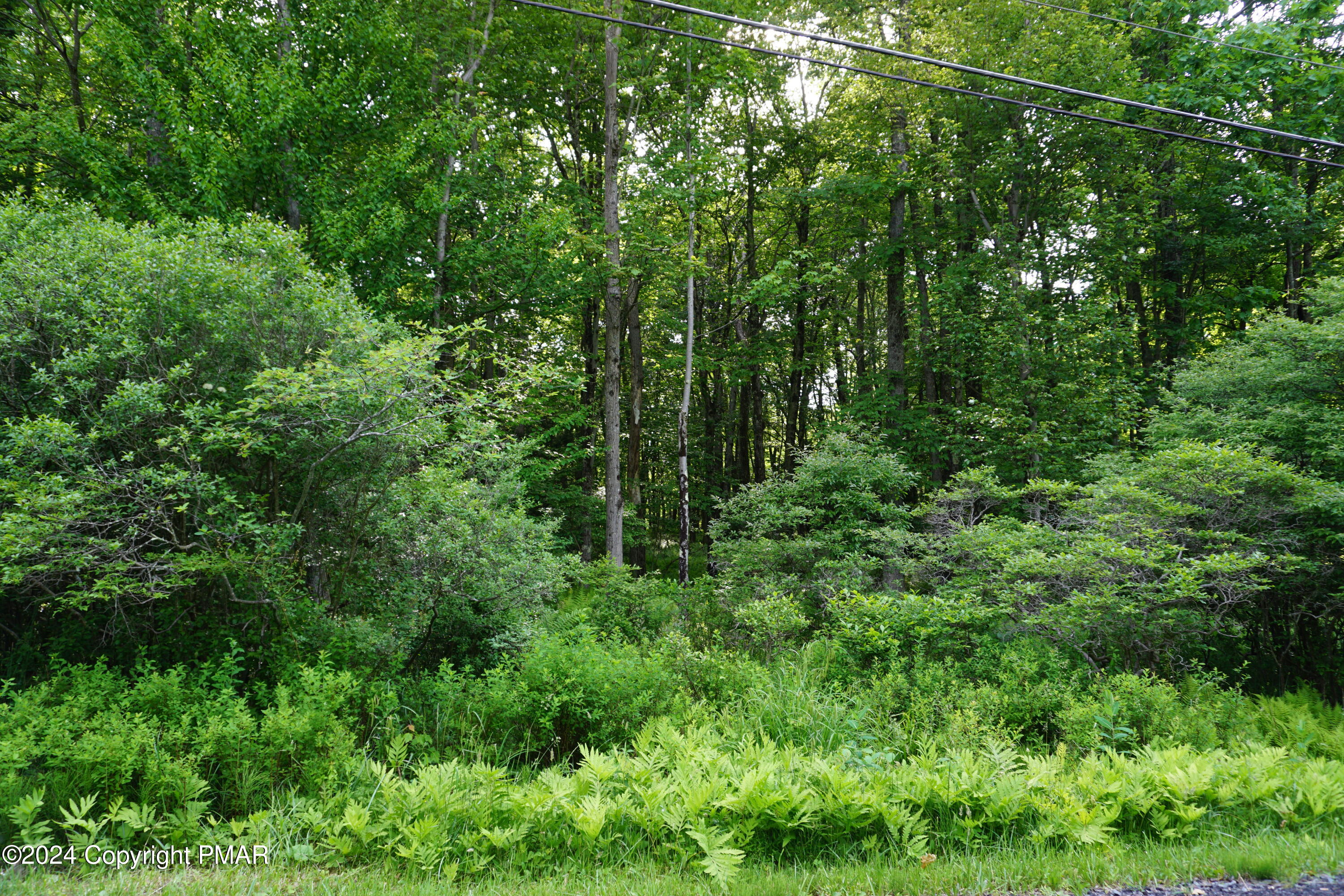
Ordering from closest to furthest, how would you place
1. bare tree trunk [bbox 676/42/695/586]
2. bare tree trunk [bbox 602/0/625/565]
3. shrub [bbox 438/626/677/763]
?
shrub [bbox 438/626/677/763], bare tree trunk [bbox 602/0/625/565], bare tree trunk [bbox 676/42/695/586]

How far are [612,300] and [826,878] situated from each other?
11.5 m

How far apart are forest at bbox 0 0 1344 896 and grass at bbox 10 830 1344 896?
0.03m

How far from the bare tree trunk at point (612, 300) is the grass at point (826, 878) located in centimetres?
872

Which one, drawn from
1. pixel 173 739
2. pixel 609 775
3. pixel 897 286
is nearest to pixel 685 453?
pixel 897 286

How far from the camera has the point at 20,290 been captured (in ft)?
16.5

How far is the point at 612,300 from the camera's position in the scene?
1312 centimetres

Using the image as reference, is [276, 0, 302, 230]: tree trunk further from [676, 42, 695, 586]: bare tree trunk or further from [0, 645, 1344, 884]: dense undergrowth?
[0, 645, 1344, 884]: dense undergrowth

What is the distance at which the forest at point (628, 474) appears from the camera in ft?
11.7

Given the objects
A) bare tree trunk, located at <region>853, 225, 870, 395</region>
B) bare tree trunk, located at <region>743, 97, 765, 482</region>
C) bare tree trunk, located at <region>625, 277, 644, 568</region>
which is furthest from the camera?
bare tree trunk, located at <region>743, 97, 765, 482</region>

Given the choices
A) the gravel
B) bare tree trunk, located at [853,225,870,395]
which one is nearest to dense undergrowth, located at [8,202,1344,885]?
the gravel

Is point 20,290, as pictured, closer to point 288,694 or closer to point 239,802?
point 288,694

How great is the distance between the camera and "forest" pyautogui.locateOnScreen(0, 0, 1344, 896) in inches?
140

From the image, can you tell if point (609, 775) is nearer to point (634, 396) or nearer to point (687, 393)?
point (687, 393)

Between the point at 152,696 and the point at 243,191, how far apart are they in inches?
317
